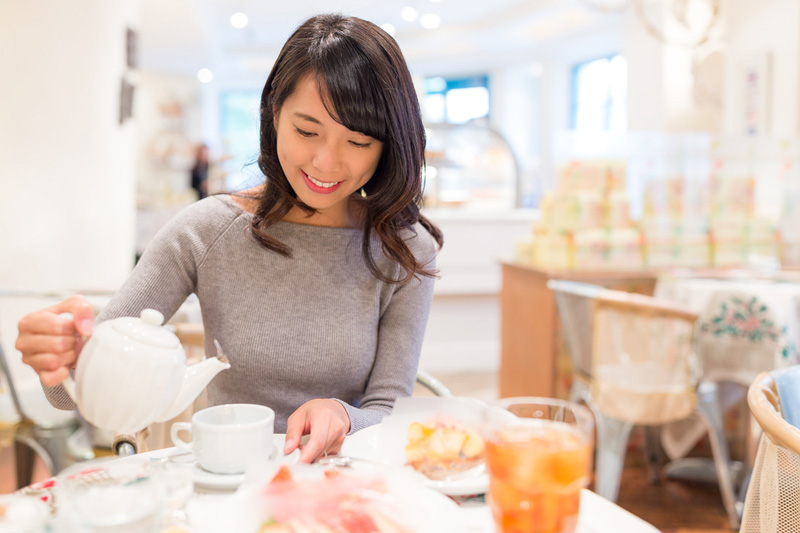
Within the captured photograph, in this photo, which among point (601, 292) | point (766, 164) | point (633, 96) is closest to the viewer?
point (601, 292)

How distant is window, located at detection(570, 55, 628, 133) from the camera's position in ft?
24.9

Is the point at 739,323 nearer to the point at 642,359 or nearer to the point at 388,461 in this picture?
the point at 642,359

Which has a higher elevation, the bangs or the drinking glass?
the bangs

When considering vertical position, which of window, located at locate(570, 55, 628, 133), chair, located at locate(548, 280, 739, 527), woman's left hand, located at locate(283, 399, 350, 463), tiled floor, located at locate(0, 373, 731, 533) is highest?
window, located at locate(570, 55, 628, 133)

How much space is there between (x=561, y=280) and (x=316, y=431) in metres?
2.28

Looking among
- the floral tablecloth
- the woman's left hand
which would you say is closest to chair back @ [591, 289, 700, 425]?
the floral tablecloth

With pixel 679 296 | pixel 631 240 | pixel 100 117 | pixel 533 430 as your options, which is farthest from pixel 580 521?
pixel 100 117

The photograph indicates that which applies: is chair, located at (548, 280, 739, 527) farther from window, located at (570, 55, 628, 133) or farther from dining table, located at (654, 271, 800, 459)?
window, located at (570, 55, 628, 133)

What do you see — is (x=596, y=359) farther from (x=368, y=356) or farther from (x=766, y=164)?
(x=766, y=164)

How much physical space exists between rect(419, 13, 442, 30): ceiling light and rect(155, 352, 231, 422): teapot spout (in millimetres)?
7443

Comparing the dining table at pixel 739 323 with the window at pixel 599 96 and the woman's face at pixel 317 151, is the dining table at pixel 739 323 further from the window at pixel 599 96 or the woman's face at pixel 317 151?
the window at pixel 599 96

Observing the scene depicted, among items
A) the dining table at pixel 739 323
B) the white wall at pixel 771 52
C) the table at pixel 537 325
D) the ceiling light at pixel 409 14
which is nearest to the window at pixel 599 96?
the ceiling light at pixel 409 14

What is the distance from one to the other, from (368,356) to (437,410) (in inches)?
16.6

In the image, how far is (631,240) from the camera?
3180mm
